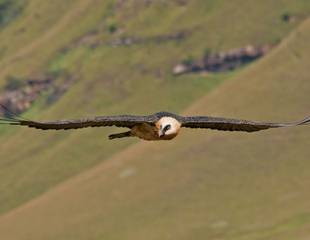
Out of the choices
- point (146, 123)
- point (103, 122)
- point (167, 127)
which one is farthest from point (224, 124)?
point (103, 122)

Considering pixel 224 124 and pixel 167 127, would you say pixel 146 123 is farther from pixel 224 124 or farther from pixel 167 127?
pixel 224 124

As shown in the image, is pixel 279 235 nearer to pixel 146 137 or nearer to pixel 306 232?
pixel 306 232

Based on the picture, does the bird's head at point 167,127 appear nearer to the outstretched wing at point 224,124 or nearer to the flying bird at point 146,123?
the flying bird at point 146,123

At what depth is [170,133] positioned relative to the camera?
108 ft

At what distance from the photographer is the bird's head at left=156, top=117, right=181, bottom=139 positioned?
32781 mm

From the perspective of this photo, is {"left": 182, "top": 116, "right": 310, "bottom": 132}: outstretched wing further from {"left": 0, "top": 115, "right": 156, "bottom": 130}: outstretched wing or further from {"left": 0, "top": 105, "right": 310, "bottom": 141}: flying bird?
{"left": 0, "top": 115, "right": 156, "bottom": 130}: outstretched wing

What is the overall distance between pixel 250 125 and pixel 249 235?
523 ft

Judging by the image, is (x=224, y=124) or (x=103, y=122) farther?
(x=224, y=124)

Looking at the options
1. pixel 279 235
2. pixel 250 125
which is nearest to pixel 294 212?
pixel 279 235

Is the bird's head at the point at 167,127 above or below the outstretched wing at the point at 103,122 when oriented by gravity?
below

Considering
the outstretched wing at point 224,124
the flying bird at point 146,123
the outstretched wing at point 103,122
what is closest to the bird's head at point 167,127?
the flying bird at point 146,123

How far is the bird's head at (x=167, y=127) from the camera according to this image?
1291 inches

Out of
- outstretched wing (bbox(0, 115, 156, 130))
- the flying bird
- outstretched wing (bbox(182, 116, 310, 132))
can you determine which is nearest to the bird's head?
the flying bird

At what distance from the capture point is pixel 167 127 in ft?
108
